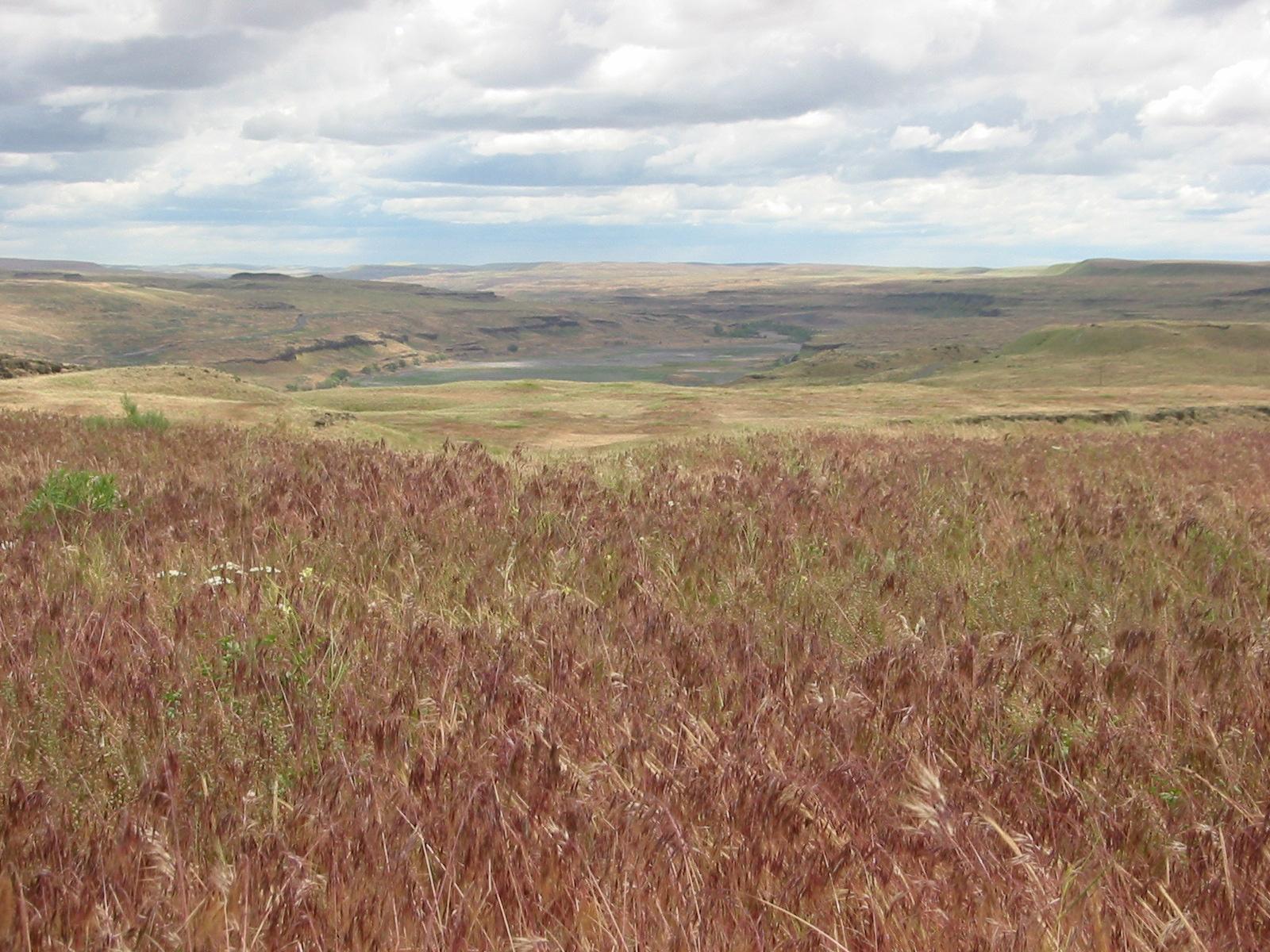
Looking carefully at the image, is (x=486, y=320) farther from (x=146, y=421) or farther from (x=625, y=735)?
(x=625, y=735)

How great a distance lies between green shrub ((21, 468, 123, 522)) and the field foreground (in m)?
0.21

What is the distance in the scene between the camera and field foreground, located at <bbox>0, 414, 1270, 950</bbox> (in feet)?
→ 6.60

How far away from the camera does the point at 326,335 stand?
9956 cm

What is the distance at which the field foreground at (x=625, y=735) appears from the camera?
2012 millimetres

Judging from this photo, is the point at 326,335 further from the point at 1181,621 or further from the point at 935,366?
the point at 1181,621

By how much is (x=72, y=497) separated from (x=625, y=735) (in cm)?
488

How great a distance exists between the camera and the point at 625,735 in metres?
2.79

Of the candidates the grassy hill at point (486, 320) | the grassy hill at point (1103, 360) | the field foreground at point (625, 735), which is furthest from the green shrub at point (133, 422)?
the grassy hill at point (486, 320)

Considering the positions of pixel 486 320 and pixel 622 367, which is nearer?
pixel 622 367

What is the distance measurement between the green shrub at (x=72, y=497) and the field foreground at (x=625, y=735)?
208 millimetres

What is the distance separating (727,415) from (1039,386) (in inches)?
571

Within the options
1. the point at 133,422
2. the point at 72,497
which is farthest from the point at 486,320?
the point at 72,497

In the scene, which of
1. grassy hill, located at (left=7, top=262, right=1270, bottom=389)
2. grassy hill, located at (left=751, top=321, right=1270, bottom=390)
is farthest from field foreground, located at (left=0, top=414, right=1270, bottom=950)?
grassy hill, located at (left=7, top=262, right=1270, bottom=389)

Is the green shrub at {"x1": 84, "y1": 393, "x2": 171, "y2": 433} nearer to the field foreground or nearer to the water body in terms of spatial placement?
the field foreground
